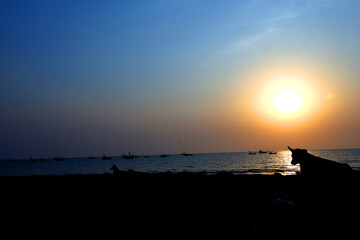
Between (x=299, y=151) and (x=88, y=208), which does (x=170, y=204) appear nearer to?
(x=88, y=208)

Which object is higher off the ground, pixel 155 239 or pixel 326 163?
pixel 326 163

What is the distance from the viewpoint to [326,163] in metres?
18.0

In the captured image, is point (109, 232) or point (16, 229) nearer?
point (109, 232)

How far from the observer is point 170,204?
1580 cm

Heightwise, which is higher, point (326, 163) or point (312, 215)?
point (326, 163)

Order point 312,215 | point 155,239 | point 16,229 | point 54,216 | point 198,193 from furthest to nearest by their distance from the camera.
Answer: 1. point 198,193
2. point 54,216
3. point 312,215
4. point 16,229
5. point 155,239

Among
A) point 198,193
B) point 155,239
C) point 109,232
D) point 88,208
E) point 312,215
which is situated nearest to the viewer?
point 155,239

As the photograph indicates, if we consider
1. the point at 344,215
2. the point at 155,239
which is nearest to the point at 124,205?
the point at 155,239

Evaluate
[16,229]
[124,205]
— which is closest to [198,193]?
[124,205]

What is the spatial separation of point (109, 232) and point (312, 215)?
28.7ft

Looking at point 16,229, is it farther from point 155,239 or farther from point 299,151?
point 299,151

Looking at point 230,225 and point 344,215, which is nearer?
point 230,225

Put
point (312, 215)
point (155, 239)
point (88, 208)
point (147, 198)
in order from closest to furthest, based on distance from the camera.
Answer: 1. point (155, 239)
2. point (312, 215)
3. point (88, 208)
4. point (147, 198)

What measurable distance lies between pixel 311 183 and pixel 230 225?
982 centimetres
